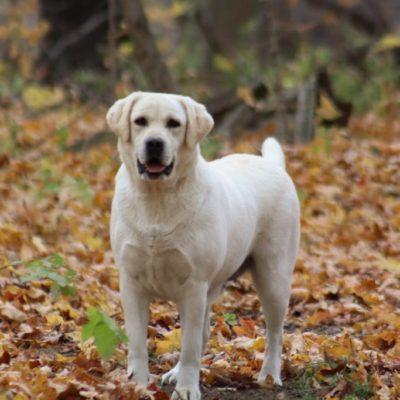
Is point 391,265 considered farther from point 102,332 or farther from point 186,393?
point 102,332

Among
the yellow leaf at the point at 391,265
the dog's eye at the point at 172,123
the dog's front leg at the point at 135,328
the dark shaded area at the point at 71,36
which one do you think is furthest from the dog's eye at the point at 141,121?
the dark shaded area at the point at 71,36

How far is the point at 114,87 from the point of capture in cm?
1249

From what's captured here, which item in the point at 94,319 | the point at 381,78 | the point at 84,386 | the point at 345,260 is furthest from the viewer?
the point at 381,78

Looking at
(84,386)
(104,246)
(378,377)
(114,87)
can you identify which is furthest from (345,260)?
(114,87)

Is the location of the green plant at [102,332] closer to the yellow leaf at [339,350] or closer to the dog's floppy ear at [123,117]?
the dog's floppy ear at [123,117]

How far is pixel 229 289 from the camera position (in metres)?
7.55

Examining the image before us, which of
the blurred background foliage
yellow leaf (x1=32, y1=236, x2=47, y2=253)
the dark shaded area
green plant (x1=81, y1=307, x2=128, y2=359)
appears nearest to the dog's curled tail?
green plant (x1=81, y1=307, x2=128, y2=359)

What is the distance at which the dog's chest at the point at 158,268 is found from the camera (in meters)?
4.60

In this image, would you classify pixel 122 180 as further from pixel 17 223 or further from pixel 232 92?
pixel 232 92

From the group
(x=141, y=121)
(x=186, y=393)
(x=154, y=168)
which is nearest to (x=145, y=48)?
(x=141, y=121)

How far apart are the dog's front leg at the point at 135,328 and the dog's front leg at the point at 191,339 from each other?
189 mm

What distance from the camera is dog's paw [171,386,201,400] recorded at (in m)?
4.68

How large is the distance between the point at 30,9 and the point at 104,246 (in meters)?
11.5

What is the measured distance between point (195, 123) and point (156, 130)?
233 mm
